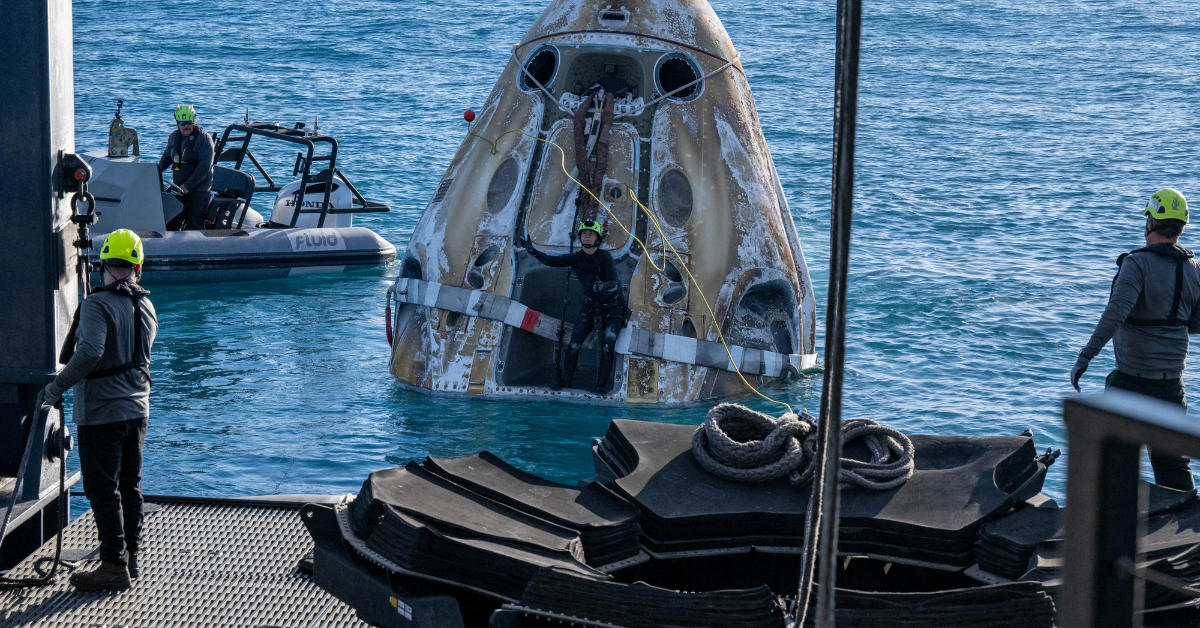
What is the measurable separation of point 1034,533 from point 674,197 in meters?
5.36

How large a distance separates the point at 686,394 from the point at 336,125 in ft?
62.9

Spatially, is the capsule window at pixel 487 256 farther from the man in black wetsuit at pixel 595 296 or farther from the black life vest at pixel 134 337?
the black life vest at pixel 134 337

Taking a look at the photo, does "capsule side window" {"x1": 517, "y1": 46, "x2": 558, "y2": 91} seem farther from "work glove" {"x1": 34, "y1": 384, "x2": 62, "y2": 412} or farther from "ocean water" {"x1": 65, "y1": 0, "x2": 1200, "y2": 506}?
"work glove" {"x1": 34, "y1": 384, "x2": 62, "y2": 412}

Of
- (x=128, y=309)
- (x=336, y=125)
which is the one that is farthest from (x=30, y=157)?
(x=336, y=125)

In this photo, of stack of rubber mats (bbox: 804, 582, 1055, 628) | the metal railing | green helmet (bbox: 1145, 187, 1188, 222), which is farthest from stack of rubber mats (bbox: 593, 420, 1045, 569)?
the metal railing

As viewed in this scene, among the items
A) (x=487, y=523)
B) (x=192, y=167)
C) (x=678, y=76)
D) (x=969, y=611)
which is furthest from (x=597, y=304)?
(x=192, y=167)

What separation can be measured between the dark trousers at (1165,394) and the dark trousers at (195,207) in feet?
35.1

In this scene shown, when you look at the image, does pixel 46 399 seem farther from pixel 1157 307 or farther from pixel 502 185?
pixel 1157 307

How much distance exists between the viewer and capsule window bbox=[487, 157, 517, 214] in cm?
934

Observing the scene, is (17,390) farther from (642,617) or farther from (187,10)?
(187,10)

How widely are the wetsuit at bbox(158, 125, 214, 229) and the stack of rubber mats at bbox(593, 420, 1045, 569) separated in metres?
9.59

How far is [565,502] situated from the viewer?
15.0ft

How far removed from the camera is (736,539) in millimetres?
4438

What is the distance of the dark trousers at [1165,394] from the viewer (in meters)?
5.55
